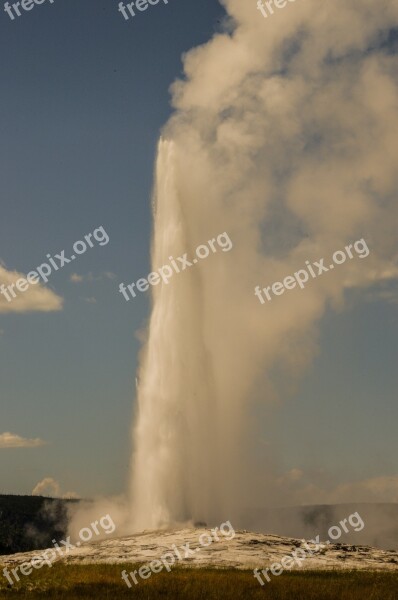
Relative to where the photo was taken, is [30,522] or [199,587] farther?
[30,522]

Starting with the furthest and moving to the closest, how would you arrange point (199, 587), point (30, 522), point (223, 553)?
point (30, 522) < point (223, 553) < point (199, 587)

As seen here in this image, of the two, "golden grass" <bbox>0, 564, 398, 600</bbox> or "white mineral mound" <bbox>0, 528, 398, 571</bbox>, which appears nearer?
"golden grass" <bbox>0, 564, 398, 600</bbox>

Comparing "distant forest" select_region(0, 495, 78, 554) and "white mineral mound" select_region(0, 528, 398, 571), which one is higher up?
"white mineral mound" select_region(0, 528, 398, 571)

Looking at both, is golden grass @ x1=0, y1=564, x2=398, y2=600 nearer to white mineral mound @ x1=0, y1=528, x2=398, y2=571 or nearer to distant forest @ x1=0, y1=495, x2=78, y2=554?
white mineral mound @ x1=0, y1=528, x2=398, y2=571

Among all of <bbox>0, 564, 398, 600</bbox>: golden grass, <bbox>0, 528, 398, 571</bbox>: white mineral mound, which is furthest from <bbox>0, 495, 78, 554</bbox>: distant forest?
<bbox>0, 564, 398, 600</bbox>: golden grass

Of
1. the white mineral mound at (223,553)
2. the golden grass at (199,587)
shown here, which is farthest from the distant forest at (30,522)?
the golden grass at (199,587)

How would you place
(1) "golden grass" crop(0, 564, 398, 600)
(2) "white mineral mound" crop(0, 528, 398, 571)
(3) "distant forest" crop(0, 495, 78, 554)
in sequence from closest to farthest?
1. (1) "golden grass" crop(0, 564, 398, 600)
2. (2) "white mineral mound" crop(0, 528, 398, 571)
3. (3) "distant forest" crop(0, 495, 78, 554)

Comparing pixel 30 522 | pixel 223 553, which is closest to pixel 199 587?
pixel 223 553

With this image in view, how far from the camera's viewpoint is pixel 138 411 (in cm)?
4572

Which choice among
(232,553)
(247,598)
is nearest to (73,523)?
(232,553)

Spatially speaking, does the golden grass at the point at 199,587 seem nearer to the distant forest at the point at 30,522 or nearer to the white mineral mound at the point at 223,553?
the white mineral mound at the point at 223,553

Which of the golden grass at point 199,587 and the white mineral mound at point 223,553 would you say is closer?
the golden grass at point 199,587

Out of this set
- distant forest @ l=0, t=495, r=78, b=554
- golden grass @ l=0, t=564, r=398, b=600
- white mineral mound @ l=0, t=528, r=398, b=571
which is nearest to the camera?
golden grass @ l=0, t=564, r=398, b=600

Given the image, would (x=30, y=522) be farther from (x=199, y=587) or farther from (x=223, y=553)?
(x=199, y=587)
